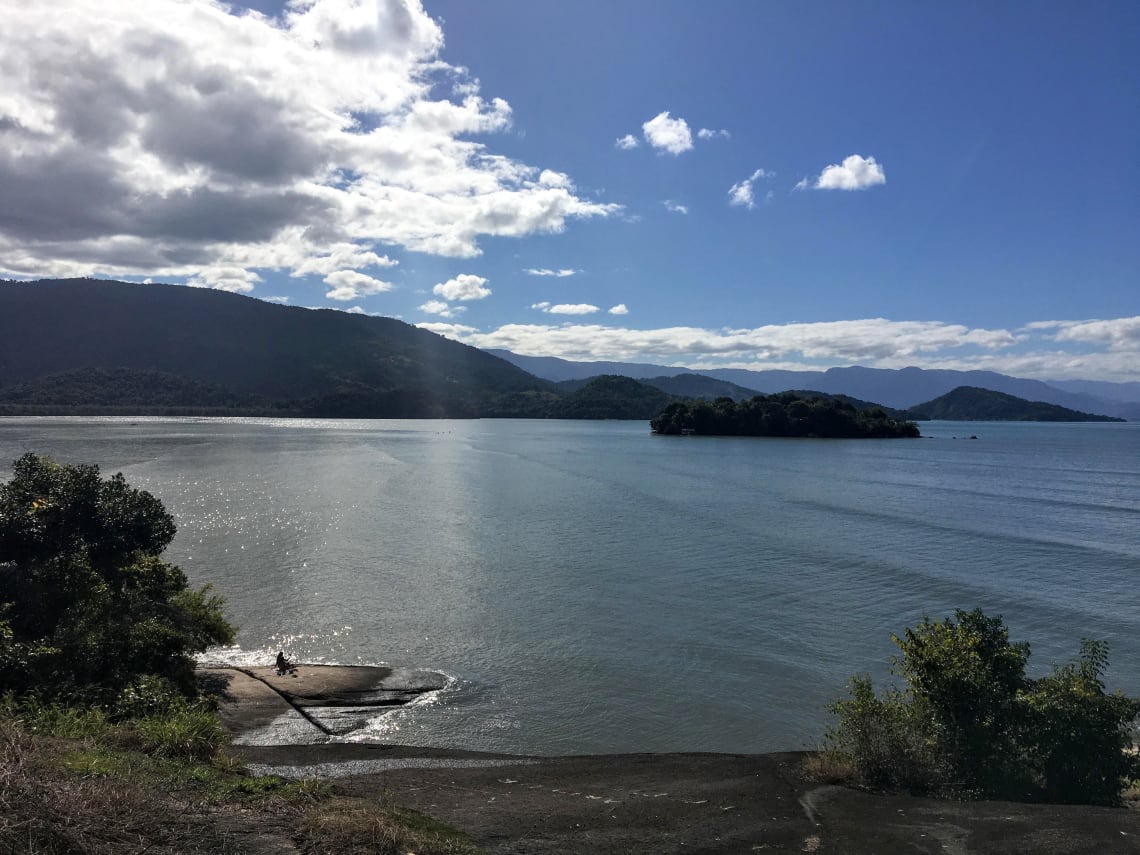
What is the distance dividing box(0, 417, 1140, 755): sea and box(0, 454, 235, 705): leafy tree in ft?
13.3

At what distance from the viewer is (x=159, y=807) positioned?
25.6 ft

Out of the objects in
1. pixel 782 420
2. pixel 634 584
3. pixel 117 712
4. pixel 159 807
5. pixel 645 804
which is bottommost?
pixel 634 584

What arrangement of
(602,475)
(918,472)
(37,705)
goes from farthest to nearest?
(918,472) < (602,475) < (37,705)

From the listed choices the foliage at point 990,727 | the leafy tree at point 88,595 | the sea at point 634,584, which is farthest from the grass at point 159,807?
the foliage at point 990,727

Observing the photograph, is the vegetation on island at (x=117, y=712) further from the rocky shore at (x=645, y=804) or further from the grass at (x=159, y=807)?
the rocky shore at (x=645, y=804)

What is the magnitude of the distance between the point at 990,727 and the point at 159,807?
44.7ft

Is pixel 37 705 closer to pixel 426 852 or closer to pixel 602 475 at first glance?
pixel 426 852

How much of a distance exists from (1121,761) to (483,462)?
84.9 m

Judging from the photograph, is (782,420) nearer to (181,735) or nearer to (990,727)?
(990,727)

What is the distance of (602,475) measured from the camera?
79.8 metres

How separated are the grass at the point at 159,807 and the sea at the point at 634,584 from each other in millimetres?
7160

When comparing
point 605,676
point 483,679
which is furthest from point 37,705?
point 605,676

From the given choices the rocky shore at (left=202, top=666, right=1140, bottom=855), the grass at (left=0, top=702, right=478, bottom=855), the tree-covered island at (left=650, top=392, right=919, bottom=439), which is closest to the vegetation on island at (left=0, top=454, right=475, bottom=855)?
the grass at (left=0, top=702, right=478, bottom=855)

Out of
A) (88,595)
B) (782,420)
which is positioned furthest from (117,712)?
(782,420)
